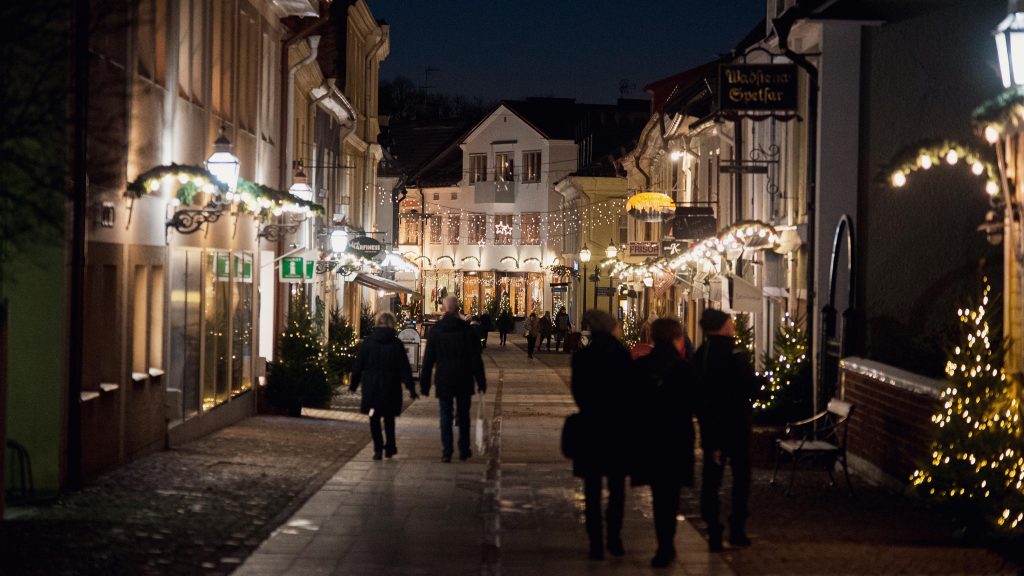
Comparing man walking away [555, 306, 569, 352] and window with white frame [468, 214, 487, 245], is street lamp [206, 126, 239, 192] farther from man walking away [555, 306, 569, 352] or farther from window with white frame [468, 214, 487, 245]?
window with white frame [468, 214, 487, 245]

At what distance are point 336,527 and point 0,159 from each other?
4.99 metres

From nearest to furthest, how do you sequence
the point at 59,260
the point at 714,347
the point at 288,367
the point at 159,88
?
the point at 714,347, the point at 59,260, the point at 159,88, the point at 288,367

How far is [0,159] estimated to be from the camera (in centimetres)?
803

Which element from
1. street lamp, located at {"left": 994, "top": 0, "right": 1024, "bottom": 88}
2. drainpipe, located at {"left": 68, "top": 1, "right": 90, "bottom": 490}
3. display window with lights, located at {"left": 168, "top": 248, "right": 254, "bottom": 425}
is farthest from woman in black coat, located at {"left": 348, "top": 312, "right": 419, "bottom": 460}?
street lamp, located at {"left": 994, "top": 0, "right": 1024, "bottom": 88}

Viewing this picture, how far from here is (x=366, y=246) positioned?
36.0m

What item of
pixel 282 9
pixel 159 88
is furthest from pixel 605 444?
pixel 282 9

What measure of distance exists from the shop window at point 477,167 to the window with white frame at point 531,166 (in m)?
2.18

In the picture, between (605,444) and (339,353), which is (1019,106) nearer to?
(605,444)


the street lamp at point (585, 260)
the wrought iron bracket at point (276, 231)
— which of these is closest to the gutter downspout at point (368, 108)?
the street lamp at point (585, 260)

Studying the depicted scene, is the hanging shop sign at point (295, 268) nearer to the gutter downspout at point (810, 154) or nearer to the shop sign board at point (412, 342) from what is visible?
the shop sign board at point (412, 342)

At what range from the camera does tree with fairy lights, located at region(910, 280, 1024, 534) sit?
10.7 m

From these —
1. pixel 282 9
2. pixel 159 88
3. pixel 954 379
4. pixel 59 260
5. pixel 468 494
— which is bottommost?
pixel 468 494

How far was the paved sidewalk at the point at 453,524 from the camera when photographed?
10438 mm

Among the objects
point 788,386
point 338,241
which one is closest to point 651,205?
point 338,241
